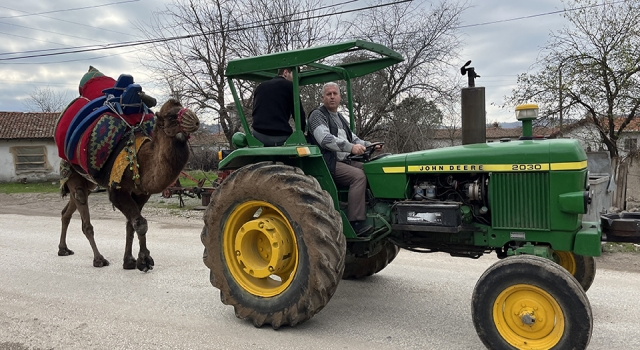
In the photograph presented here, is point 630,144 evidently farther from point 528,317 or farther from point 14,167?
point 14,167

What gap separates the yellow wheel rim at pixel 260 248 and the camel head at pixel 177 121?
1591 millimetres

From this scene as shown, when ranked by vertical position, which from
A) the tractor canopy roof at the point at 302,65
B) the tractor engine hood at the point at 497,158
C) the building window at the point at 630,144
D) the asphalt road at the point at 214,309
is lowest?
the asphalt road at the point at 214,309

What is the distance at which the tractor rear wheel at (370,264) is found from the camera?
17.0 ft

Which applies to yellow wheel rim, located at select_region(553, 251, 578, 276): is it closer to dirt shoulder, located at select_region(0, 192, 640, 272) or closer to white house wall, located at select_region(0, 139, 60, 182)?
dirt shoulder, located at select_region(0, 192, 640, 272)

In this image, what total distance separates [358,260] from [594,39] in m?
10.0

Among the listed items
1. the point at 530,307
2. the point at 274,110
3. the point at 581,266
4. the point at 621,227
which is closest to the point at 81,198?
the point at 274,110

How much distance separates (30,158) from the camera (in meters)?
26.7

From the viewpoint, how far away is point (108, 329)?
13.3 ft

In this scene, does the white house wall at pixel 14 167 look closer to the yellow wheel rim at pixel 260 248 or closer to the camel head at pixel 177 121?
the camel head at pixel 177 121

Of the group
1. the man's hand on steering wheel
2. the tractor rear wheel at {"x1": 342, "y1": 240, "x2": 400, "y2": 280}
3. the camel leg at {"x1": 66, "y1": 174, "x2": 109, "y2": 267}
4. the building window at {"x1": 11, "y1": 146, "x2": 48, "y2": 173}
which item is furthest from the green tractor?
the building window at {"x1": 11, "y1": 146, "x2": 48, "y2": 173}

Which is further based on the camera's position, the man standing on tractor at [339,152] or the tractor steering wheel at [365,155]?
the tractor steering wheel at [365,155]

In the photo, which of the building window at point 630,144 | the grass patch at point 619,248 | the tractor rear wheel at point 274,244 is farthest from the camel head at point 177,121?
the building window at point 630,144

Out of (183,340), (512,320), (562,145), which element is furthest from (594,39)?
(183,340)

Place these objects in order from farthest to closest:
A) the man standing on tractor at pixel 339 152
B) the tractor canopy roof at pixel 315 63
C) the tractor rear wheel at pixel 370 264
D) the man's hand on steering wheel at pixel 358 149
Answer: the tractor rear wheel at pixel 370 264 → the man standing on tractor at pixel 339 152 → the man's hand on steering wheel at pixel 358 149 → the tractor canopy roof at pixel 315 63
